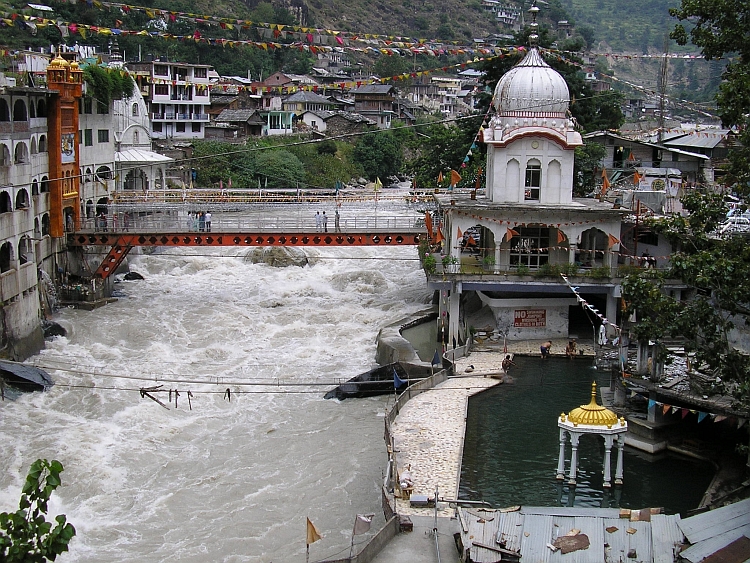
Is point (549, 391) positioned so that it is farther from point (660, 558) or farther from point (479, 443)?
point (660, 558)

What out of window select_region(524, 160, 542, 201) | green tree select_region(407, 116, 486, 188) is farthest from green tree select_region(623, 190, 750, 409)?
green tree select_region(407, 116, 486, 188)

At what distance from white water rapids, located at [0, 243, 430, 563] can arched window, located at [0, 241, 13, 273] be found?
4.01m

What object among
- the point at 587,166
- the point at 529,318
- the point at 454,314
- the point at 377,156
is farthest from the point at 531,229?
the point at 377,156

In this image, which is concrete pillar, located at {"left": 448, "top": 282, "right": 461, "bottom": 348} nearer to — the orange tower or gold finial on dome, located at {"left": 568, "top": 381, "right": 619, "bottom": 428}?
gold finial on dome, located at {"left": 568, "top": 381, "right": 619, "bottom": 428}

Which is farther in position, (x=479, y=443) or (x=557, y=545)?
(x=479, y=443)

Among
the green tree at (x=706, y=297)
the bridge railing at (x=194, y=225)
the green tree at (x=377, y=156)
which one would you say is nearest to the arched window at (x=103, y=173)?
the bridge railing at (x=194, y=225)

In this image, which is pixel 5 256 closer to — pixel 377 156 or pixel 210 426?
pixel 210 426

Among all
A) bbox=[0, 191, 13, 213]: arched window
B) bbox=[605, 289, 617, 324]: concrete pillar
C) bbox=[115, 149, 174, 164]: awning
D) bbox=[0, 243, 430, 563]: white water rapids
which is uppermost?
bbox=[115, 149, 174, 164]: awning

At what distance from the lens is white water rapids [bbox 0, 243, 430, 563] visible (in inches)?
1017

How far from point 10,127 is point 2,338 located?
31.9 feet

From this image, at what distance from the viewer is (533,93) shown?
4288 centimetres

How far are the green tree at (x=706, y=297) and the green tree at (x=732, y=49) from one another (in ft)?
4.01

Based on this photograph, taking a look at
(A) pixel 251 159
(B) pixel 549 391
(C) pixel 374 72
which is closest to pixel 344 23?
(C) pixel 374 72

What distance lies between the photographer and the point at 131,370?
38.9 m
